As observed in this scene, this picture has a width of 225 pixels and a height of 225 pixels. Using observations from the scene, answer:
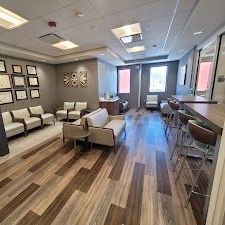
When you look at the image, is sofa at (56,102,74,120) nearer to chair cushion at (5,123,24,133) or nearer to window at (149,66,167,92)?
chair cushion at (5,123,24,133)

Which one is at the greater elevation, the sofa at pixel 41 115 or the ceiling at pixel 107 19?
the ceiling at pixel 107 19

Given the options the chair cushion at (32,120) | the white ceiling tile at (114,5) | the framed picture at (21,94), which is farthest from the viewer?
the framed picture at (21,94)

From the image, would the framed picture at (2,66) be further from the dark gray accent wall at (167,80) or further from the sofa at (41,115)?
the dark gray accent wall at (167,80)

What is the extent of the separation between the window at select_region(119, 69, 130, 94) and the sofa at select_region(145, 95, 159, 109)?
1448 mm

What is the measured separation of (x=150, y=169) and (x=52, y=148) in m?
2.24

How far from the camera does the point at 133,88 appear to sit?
7.86 meters

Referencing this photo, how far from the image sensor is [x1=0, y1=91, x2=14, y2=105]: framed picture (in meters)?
4.19

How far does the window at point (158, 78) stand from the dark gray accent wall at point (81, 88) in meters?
3.64

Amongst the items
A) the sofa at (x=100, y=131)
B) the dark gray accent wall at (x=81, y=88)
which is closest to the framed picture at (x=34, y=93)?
the dark gray accent wall at (x=81, y=88)

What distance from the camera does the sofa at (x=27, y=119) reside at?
3841 millimetres

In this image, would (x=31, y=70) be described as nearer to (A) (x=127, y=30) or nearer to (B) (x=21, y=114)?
(B) (x=21, y=114)

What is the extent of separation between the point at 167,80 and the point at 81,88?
4.73 meters

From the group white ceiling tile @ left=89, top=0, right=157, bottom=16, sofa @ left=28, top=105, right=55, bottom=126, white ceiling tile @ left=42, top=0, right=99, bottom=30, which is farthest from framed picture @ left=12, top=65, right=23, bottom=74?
white ceiling tile @ left=89, top=0, right=157, bottom=16

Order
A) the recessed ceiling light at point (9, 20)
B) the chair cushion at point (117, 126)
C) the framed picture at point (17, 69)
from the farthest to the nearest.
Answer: the framed picture at point (17, 69) → the chair cushion at point (117, 126) → the recessed ceiling light at point (9, 20)
